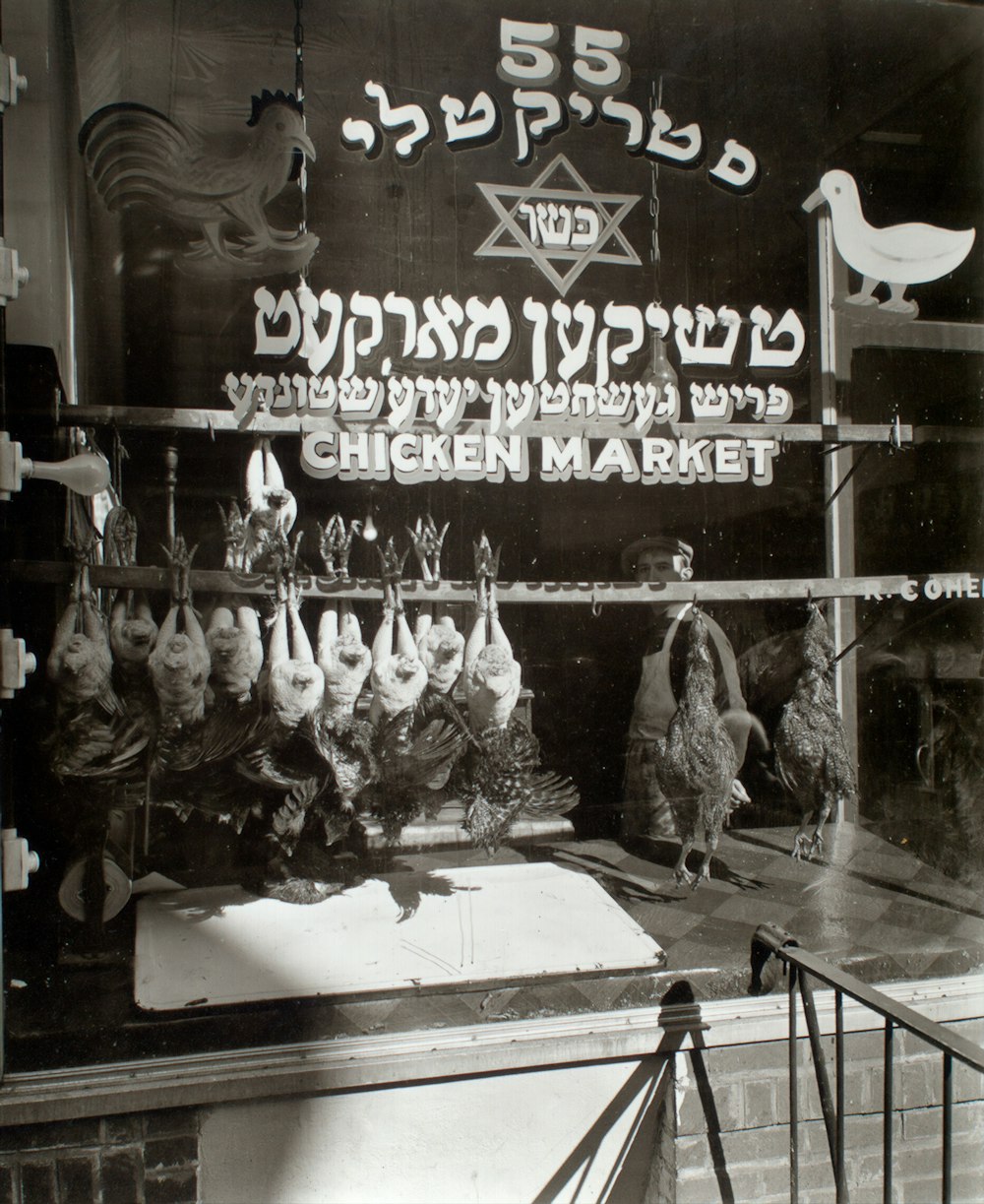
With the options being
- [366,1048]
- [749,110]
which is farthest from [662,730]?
[749,110]

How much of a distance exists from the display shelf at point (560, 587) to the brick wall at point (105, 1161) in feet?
4.43

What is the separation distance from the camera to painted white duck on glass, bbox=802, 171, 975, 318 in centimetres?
262

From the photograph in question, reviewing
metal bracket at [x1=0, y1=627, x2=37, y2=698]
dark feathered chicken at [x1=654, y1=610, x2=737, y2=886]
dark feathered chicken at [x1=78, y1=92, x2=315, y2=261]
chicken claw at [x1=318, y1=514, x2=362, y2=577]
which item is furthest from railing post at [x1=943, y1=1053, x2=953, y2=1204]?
dark feathered chicken at [x1=78, y1=92, x2=315, y2=261]

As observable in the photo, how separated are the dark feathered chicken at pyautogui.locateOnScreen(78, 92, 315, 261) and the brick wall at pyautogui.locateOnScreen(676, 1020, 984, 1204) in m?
2.65

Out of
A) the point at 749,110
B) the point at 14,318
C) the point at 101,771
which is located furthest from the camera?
the point at 749,110

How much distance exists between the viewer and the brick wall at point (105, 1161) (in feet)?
6.62

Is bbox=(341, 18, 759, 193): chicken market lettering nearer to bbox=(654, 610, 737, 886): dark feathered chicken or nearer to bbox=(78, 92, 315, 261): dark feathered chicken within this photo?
bbox=(78, 92, 315, 261): dark feathered chicken

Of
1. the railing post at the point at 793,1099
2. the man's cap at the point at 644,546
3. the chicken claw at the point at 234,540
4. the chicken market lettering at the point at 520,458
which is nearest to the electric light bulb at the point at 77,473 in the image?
the chicken claw at the point at 234,540

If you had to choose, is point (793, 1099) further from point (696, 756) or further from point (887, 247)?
point (887, 247)

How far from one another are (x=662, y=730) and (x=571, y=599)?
50cm

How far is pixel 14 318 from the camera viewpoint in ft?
6.85

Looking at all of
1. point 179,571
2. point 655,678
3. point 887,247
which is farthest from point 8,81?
point 887,247

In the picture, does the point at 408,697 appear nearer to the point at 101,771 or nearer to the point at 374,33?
the point at 101,771

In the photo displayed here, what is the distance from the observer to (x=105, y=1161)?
A: 6.74 ft
